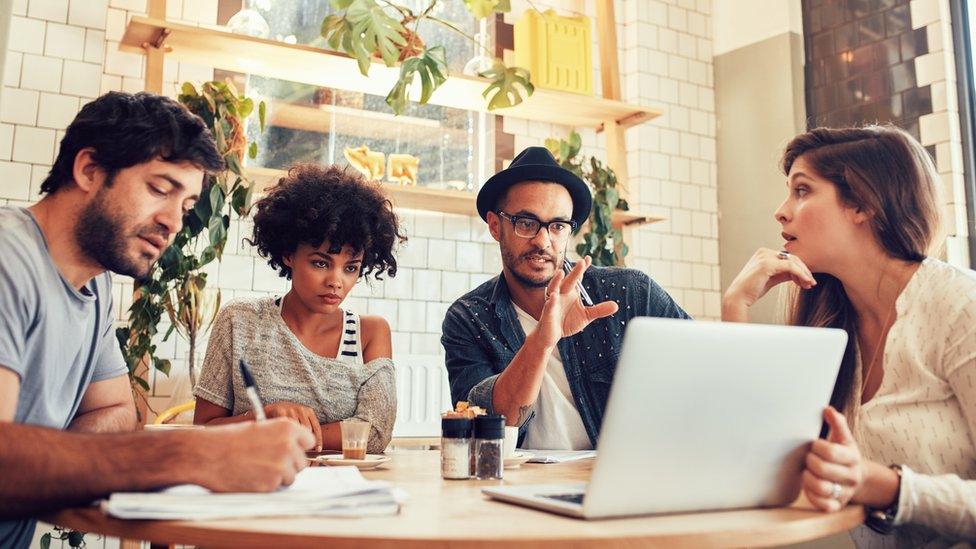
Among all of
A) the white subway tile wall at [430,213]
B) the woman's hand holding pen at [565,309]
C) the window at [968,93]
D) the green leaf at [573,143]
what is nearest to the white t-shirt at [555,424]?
the woman's hand holding pen at [565,309]

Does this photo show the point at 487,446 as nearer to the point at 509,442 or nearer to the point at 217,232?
the point at 509,442

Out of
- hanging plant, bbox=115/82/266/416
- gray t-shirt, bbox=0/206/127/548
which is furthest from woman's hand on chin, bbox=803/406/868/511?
hanging plant, bbox=115/82/266/416

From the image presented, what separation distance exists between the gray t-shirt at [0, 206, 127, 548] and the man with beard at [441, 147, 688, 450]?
3.17 ft

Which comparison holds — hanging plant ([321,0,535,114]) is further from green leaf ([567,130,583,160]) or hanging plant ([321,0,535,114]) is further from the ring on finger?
the ring on finger

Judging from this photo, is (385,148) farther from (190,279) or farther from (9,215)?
(9,215)

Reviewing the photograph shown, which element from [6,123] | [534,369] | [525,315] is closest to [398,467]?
[534,369]

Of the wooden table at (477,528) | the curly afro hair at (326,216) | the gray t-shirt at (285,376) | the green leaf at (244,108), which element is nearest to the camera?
the wooden table at (477,528)

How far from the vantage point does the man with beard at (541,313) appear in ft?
7.93

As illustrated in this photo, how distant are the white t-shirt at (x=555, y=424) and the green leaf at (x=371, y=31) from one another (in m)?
1.51

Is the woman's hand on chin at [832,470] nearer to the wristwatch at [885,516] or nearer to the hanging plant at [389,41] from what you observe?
the wristwatch at [885,516]

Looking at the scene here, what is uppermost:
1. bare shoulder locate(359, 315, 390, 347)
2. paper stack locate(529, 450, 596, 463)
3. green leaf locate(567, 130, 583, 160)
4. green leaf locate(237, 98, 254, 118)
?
green leaf locate(567, 130, 583, 160)

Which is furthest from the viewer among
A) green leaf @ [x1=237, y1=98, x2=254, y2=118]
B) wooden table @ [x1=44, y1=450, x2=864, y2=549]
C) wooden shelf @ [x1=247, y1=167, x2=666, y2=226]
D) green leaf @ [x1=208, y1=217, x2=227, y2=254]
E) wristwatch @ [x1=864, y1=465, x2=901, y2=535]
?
wooden shelf @ [x1=247, y1=167, x2=666, y2=226]

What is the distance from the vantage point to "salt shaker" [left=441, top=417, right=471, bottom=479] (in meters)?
1.51

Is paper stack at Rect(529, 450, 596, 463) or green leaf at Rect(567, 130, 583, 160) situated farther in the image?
green leaf at Rect(567, 130, 583, 160)
